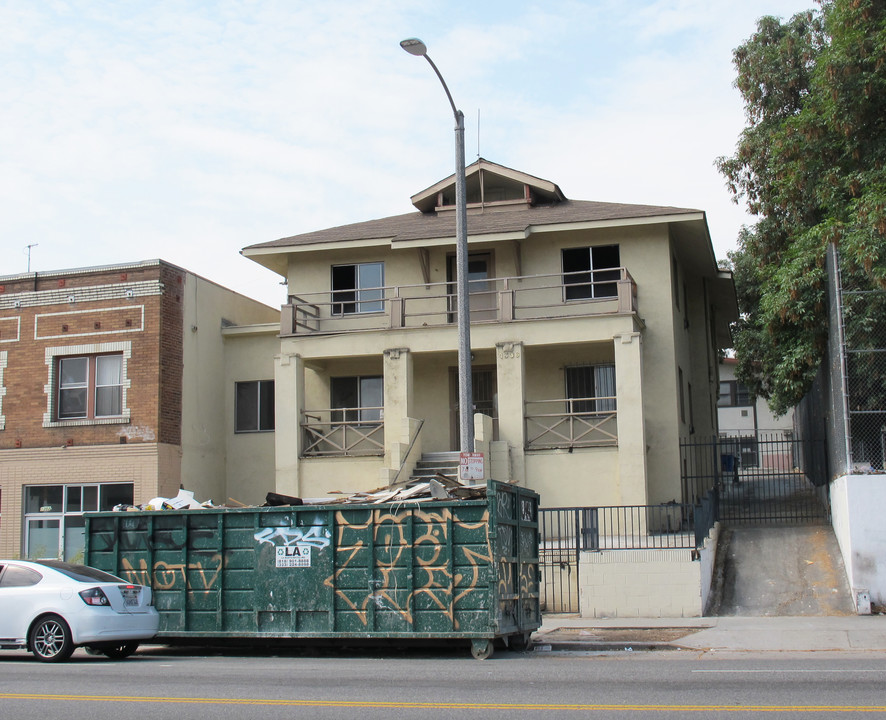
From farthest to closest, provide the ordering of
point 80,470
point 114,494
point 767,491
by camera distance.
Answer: point 767,491
point 80,470
point 114,494

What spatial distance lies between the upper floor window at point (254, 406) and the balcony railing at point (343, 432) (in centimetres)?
154

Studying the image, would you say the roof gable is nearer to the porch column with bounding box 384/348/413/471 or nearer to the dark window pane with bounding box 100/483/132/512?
the porch column with bounding box 384/348/413/471

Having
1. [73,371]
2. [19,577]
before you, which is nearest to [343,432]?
[73,371]

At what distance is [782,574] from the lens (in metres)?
18.7

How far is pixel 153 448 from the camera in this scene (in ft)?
82.1

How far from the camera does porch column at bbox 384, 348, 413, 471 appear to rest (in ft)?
80.4

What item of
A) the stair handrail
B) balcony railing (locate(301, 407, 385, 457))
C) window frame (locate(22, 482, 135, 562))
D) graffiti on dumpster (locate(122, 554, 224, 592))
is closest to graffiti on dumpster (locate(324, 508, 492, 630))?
graffiti on dumpster (locate(122, 554, 224, 592))

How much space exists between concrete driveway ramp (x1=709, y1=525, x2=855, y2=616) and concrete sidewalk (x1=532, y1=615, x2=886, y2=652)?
0.87 meters

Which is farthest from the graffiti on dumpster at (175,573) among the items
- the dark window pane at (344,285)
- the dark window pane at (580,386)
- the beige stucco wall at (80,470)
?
the dark window pane at (344,285)

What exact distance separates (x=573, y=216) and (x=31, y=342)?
14046mm

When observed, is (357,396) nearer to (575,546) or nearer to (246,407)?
(246,407)

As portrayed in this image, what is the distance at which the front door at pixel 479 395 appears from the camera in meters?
26.5

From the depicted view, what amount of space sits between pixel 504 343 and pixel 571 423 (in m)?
2.41

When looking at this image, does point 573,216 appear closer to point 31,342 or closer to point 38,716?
point 31,342
